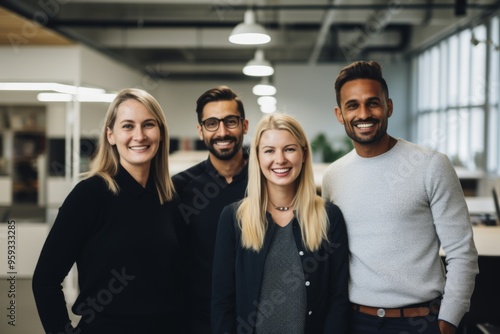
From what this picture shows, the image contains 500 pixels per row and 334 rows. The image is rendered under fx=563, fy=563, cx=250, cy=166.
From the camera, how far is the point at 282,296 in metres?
2.03

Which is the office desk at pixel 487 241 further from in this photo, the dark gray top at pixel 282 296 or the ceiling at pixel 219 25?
the ceiling at pixel 219 25

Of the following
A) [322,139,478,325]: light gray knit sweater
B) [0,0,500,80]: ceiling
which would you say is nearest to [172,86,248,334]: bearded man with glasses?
[322,139,478,325]: light gray knit sweater

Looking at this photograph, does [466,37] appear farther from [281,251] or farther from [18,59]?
[281,251]

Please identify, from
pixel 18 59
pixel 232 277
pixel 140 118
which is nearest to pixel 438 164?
pixel 232 277

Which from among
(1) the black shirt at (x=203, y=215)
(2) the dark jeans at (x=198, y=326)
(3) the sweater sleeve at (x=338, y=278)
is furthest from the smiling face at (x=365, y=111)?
(2) the dark jeans at (x=198, y=326)

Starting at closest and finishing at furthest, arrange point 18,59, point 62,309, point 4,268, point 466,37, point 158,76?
point 62,309, point 4,268, point 18,59, point 466,37, point 158,76

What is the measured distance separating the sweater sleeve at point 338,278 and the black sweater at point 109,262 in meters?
0.62

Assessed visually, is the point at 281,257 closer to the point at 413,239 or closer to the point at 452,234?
the point at 413,239

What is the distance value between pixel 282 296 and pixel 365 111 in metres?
0.76

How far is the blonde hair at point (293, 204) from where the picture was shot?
6.72ft

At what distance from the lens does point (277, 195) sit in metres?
2.15

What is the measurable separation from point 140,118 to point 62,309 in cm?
77

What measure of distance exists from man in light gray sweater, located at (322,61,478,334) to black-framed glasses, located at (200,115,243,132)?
1.99ft

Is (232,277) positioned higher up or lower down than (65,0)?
lower down
